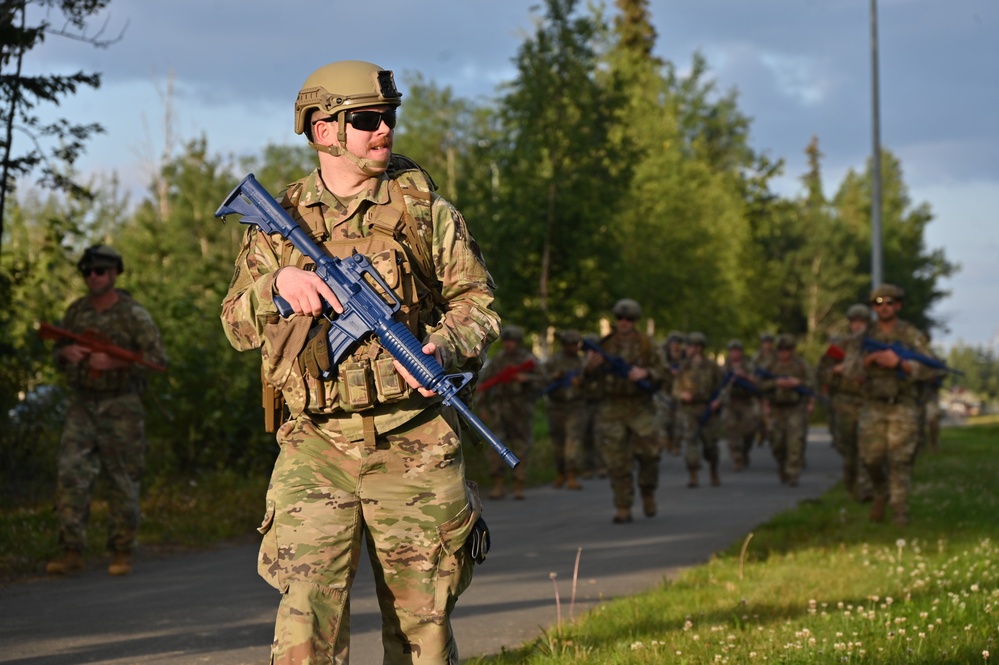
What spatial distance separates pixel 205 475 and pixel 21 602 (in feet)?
21.5


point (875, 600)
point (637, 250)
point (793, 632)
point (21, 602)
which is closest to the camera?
point (793, 632)

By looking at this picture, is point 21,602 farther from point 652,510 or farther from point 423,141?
point 423,141

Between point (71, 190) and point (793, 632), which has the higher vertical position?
point (71, 190)

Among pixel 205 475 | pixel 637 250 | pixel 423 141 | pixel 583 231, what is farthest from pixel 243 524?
pixel 423 141

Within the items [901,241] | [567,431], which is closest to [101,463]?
[567,431]

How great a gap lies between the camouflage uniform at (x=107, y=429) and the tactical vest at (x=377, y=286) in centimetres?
554

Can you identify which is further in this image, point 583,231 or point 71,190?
point 583,231

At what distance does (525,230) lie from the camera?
26234 mm

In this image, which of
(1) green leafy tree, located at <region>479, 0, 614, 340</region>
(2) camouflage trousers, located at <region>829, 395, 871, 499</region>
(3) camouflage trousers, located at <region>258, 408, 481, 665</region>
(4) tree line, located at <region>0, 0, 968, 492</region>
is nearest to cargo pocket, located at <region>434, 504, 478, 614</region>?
(3) camouflage trousers, located at <region>258, 408, 481, 665</region>

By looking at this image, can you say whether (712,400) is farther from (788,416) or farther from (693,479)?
(693,479)

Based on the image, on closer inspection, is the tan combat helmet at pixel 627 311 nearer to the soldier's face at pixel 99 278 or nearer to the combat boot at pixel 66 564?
the soldier's face at pixel 99 278

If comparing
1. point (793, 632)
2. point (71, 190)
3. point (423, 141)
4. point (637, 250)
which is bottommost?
point (793, 632)

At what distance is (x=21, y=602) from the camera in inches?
336

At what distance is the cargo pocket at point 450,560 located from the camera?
14.9 ft
